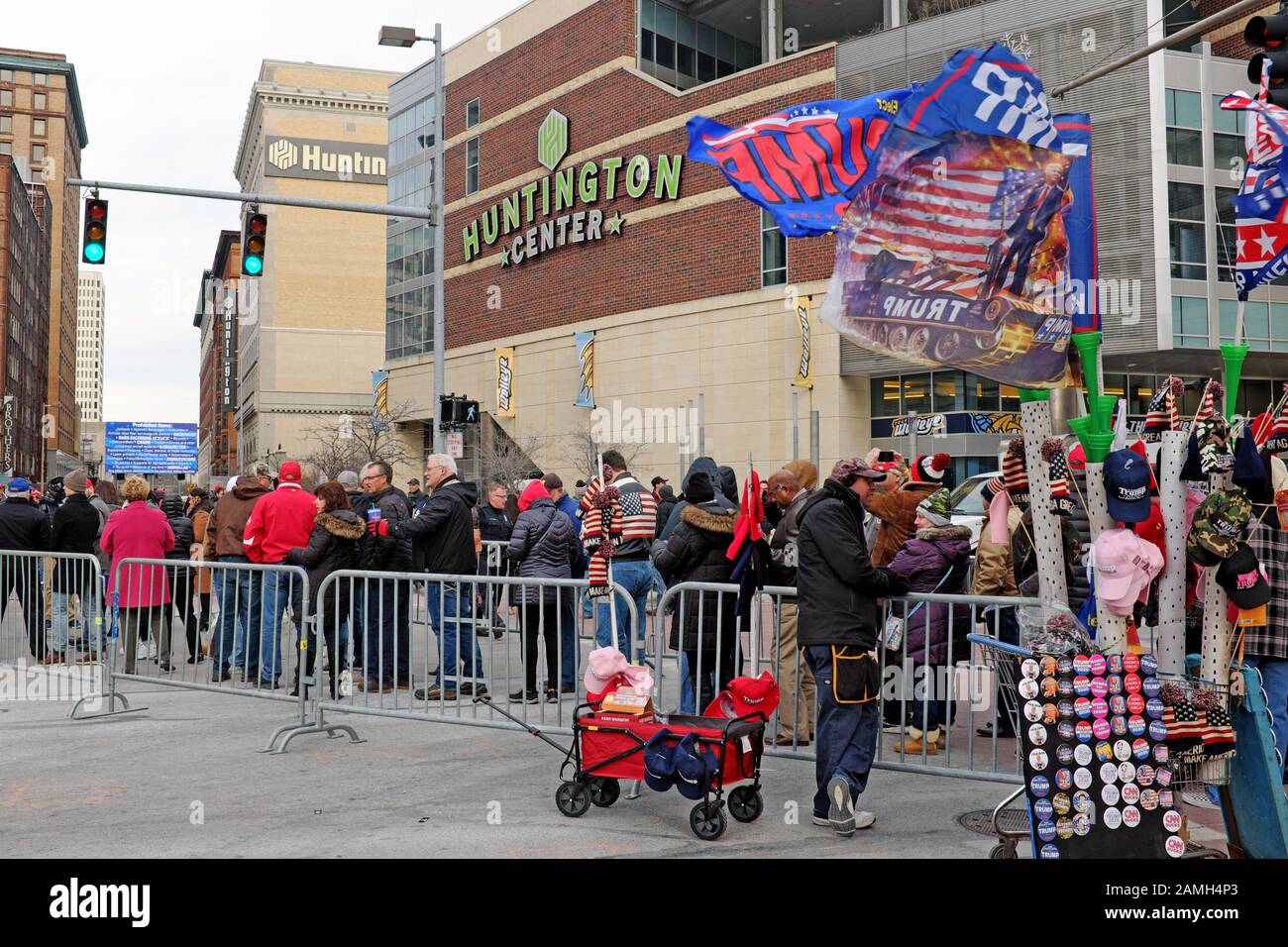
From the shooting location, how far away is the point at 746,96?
38.6m

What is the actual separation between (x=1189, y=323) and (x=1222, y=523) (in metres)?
29.9

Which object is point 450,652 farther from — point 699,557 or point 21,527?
point 21,527

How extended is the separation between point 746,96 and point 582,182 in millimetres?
Answer: 8934

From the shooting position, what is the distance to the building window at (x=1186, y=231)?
3175 centimetres

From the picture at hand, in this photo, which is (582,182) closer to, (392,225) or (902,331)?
(392,225)

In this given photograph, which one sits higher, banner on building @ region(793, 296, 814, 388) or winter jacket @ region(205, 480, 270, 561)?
banner on building @ region(793, 296, 814, 388)

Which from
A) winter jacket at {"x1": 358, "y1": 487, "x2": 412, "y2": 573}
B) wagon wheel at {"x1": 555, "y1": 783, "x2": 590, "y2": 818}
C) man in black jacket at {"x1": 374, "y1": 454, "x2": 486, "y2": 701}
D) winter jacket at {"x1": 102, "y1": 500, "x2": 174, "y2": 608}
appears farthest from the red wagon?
winter jacket at {"x1": 102, "y1": 500, "x2": 174, "y2": 608}

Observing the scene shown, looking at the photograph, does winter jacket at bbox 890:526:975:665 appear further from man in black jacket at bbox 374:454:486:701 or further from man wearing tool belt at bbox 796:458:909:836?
man in black jacket at bbox 374:454:486:701

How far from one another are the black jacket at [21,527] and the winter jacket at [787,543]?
29.2 ft

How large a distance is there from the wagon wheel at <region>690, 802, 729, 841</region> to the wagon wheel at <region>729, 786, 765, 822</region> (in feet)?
1.12

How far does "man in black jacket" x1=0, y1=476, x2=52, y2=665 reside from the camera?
1145cm

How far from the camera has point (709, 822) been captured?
6008mm

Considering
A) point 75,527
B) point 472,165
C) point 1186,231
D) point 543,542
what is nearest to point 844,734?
point 543,542
